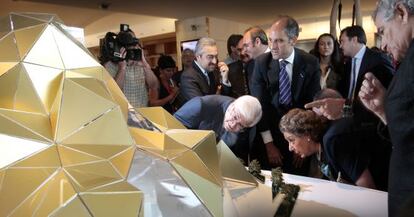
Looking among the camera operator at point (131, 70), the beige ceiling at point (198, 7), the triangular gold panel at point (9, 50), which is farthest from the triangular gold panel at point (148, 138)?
the beige ceiling at point (198, 7)

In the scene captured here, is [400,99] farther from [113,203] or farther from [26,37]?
[26,37]

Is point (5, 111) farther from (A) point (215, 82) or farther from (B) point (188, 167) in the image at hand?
(A) point (215, 82)

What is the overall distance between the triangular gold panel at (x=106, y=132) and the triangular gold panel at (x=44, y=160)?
22 mm

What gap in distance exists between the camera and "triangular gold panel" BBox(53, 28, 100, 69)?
24.1 inches

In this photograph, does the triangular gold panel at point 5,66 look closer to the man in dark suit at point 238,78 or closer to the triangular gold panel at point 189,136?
the triangular gold panel at point 189,136

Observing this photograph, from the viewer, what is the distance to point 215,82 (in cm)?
219

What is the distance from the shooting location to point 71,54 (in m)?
0.63

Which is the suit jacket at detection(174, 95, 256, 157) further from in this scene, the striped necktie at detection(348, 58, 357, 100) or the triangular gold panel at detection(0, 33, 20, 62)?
the triangular gold panel at detection(0, 33, 20, 62)

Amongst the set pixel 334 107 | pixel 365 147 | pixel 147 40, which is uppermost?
pixel 147 40

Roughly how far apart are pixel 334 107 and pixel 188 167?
0.94 meters

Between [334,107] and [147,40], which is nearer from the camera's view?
[334,107]

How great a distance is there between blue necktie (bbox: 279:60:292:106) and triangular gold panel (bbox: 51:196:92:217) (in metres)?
1.45

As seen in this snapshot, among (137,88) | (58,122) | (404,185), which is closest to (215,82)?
(137,88)

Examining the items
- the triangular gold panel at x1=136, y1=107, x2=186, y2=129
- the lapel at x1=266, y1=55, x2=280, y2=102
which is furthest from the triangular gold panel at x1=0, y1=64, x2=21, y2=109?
the lapel at x1=266, y1=55, x2=280, y2=102
